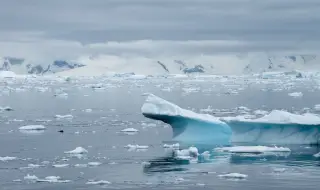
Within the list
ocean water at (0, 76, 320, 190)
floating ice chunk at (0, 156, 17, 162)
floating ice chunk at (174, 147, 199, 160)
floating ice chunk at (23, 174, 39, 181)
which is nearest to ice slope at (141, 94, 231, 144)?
ocean water at (0, 76, 320, 190)

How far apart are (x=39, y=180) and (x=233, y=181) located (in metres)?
4.31

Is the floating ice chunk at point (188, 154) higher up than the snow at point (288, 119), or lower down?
lower down

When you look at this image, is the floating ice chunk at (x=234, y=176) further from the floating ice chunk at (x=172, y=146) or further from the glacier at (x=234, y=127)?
the glacier at (x=234, y=127)

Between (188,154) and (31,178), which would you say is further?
(188,154)

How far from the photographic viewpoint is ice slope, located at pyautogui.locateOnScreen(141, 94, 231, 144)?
22859 mm

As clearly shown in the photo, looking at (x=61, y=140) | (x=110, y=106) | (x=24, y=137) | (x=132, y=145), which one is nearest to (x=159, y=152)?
(x=132, y=145)

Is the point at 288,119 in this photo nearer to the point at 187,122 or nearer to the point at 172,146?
the point at 187,122

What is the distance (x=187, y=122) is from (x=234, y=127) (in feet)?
4.97

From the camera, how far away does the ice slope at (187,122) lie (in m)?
22.9

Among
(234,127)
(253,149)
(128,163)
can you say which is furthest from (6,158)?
(234,127)

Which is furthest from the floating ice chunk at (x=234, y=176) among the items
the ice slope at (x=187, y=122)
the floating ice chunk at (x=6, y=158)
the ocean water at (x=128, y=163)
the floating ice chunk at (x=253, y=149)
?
the floating ice chunk at (x=6, y=158)

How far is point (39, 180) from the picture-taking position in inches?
645

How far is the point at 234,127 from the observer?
23516mm

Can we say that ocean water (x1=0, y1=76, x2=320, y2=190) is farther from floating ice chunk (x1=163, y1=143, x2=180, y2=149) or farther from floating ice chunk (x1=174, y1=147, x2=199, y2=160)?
floating ice chunk (x1=174, y1=147, x2=199, y2=160)
